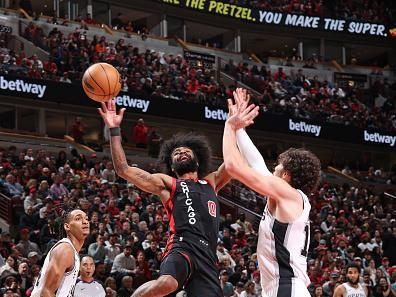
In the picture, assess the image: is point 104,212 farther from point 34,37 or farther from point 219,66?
point 219,66

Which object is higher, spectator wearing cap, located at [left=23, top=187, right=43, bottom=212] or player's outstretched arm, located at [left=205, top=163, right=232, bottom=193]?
player's outstretched arm, located at [left=205, top=163, right=232, bottom=193]

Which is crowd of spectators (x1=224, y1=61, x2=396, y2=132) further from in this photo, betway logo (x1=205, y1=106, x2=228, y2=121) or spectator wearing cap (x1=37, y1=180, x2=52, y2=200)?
spectator wearing cap (x1=37, y1=180, x2=52, y2=200)

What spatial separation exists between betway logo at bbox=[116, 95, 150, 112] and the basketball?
1808cm

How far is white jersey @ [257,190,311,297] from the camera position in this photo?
585 cm

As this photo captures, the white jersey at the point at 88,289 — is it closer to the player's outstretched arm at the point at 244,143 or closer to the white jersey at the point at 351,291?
the white jersey at the point at 351,291

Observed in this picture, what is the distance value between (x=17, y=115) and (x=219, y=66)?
363 inches

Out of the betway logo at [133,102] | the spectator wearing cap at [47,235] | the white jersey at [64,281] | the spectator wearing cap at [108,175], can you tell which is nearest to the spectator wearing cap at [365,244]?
the spectator wearing cap at [108,175]

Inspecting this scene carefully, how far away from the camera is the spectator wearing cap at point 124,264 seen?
586 inches

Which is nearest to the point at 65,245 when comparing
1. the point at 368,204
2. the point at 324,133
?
the point at 368,204

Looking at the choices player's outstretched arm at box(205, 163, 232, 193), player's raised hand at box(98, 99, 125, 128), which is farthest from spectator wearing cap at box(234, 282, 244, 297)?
player's raised hand at box(98, 99, 125, 128)

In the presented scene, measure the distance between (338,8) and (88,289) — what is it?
28563 mm

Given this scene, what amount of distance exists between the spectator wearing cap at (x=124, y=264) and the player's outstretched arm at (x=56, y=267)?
24.6 feet

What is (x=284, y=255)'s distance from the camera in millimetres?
5879

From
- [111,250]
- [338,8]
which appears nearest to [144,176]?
→ [111,250]
